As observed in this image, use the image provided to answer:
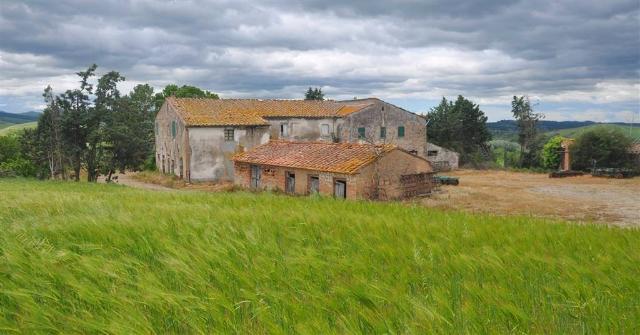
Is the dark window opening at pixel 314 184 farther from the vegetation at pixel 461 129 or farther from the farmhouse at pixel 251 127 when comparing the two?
the vegetation at pixel 461 129

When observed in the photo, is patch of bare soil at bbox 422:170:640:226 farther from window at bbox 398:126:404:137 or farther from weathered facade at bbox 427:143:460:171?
window at bbox 398:126:404:137

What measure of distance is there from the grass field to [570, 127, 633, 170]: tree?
3831 centimetres

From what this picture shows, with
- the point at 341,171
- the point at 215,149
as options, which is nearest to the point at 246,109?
the point at 215,149

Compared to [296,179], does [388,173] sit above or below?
above

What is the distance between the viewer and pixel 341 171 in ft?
74.7

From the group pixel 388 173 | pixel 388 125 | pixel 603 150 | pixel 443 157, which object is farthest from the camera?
pixel 443 157

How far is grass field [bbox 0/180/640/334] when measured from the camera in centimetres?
256

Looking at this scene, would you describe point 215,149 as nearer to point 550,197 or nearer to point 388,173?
point 388,173

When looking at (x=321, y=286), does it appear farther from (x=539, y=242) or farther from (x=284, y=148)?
(x=284, y=148)

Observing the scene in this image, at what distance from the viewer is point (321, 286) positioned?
10.8ft

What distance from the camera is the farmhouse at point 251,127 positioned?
32.9 m

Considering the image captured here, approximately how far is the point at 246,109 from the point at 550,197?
835 inches

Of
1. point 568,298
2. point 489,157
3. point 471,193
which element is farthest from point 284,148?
point 489,157

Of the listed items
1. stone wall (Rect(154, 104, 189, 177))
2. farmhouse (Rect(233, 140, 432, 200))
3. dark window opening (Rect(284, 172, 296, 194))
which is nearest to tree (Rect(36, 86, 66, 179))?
stone wall (Rect(154, 104, 189, 177))
